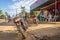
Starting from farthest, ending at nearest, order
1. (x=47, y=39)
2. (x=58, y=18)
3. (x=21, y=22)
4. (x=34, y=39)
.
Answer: (x=58, y=18) < (x=21, y=22) < (x=34, y=39) < (x=47, y=39)

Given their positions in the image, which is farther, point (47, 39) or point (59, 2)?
point (59, 2)

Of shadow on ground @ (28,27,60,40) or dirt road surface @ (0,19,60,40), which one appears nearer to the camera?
shadow on ground @ (28,27,60,40)

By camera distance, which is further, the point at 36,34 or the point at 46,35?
the point at 36,34

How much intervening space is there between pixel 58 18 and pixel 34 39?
15.4 metres

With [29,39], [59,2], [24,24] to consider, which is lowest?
[29,39]

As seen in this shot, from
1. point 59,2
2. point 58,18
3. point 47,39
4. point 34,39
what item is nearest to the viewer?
point 47,39

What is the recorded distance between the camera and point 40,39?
9664 mm

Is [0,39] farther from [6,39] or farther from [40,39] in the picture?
[40,39]

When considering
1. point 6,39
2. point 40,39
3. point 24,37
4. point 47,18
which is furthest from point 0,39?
point 47,18

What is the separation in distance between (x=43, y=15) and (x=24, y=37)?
15593 millimetres

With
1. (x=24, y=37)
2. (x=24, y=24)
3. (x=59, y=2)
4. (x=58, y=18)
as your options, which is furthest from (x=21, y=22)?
(x=59, y=2)

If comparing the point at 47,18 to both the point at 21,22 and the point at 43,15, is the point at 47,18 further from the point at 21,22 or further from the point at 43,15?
the point at 21,22

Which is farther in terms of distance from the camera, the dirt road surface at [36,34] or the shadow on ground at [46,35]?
the dirt road surface at [36,34]

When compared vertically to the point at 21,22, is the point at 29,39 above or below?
below
